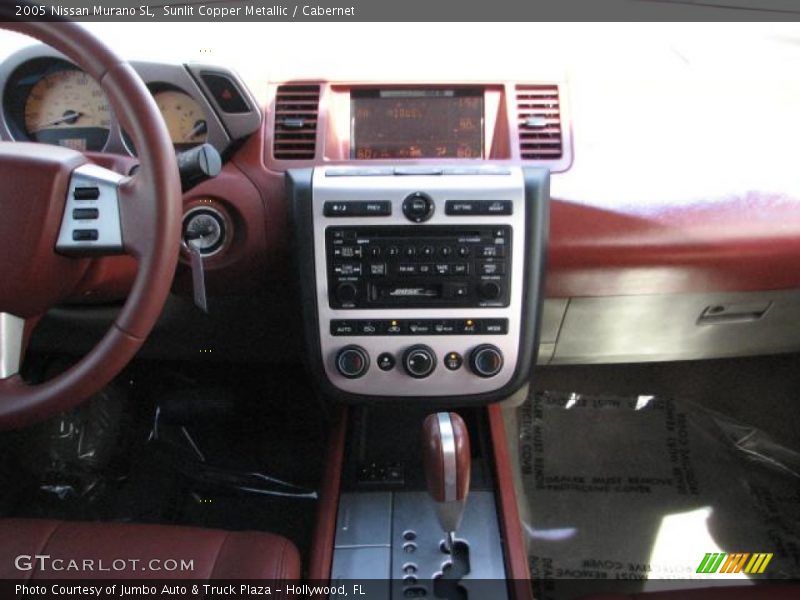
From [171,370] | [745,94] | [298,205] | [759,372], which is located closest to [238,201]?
[298,205]

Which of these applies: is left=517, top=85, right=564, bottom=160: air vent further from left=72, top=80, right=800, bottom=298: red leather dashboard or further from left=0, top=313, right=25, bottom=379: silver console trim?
left=0, top=313, right=25, bottom=379: silver console trim

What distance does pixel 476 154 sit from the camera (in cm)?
138

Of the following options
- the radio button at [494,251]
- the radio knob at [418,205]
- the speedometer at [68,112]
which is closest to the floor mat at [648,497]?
the radio button at [494,251]

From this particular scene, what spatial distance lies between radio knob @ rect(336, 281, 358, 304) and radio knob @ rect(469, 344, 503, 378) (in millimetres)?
240

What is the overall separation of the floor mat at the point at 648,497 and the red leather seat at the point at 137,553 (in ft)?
2.29

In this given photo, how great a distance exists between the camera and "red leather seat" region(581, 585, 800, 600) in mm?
987

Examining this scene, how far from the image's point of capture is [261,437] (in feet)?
6.21

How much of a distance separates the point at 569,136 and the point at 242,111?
0.60 m

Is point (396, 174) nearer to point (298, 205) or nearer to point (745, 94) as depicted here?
point (298, 205)

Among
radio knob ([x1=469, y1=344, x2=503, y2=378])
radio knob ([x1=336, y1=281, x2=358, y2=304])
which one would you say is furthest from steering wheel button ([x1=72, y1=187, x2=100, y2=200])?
radio knob ([x1=469, y1=344, x2=503, y2=378])

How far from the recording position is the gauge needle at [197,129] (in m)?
1.35

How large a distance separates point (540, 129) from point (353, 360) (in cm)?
55

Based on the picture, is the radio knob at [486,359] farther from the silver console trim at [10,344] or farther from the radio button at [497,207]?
the silver console trim at [10,344]

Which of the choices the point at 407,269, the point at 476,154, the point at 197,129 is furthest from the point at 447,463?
the point at 197,129
